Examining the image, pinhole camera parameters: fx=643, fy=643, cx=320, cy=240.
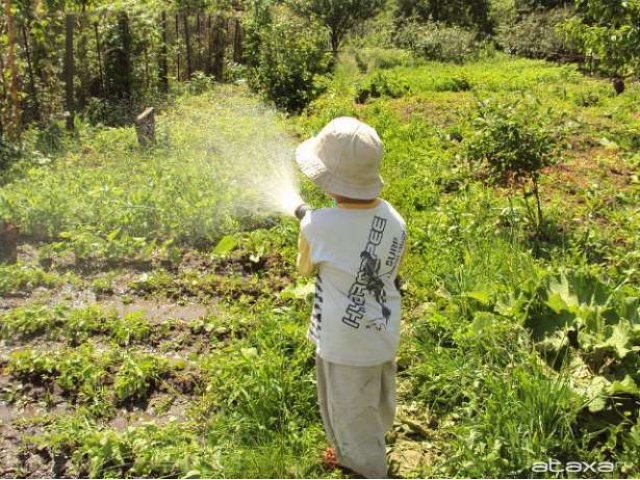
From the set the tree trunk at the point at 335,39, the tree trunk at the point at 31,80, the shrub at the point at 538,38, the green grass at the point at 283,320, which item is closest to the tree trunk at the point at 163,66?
the tree trunk at the point at 31,80

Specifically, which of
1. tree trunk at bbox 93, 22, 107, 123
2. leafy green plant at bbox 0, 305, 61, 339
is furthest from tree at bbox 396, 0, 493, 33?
leafy green plant at bbox 0, 305, 61, 339

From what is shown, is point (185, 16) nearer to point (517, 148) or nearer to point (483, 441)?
point (517, 148)

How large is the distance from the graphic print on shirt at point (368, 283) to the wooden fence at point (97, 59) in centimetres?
653

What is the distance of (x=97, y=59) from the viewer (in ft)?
33.5

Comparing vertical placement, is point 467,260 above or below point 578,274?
below

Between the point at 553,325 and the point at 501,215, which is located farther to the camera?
the point at 501,215

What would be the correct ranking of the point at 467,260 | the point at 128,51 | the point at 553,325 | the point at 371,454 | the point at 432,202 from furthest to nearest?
the point at 128,51, the point at 432,202, the point at 467,260, the point at 553,325, the point at 371,454

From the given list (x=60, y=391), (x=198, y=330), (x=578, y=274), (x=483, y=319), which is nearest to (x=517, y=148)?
(x=578, y=274)

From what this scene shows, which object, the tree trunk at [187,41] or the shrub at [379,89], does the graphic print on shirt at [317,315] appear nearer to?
the shrub at [379,89]

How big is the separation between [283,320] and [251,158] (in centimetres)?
346

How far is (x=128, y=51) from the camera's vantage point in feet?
34.3

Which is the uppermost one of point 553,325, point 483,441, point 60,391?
point 553,325

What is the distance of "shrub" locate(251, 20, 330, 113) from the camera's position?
1082 centimetres

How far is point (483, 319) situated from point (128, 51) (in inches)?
342
